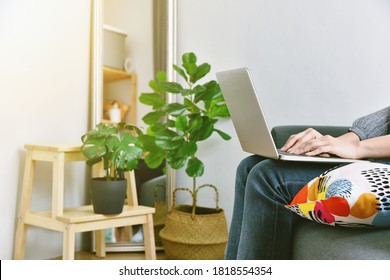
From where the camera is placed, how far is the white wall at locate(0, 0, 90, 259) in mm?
2027

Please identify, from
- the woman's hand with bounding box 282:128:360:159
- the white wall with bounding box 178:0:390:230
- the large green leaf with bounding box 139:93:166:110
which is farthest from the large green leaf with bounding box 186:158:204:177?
the woman's hand with bounding box 282:128:360:159

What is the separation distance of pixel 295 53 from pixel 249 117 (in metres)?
1.14

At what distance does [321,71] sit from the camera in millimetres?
2168

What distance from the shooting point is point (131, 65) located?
2525 millimetres

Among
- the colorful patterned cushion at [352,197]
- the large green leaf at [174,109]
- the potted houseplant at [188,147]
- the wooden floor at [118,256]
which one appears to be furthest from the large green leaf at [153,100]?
the colorful patterned cushion at [352,197]

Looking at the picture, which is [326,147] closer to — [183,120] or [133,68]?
[183,120]

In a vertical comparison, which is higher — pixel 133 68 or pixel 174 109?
pixel 133 68

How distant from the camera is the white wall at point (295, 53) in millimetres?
2053

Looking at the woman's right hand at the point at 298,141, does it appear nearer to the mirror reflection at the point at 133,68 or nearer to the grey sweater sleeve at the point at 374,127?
the grey sweater sleeve at the point at 374,127

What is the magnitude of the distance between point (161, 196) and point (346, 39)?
1.17 m

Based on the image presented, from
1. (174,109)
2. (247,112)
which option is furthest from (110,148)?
(247,112)

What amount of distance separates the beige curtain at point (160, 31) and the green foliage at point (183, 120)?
17cm

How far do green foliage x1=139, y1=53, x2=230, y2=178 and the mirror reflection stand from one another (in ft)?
0.56
